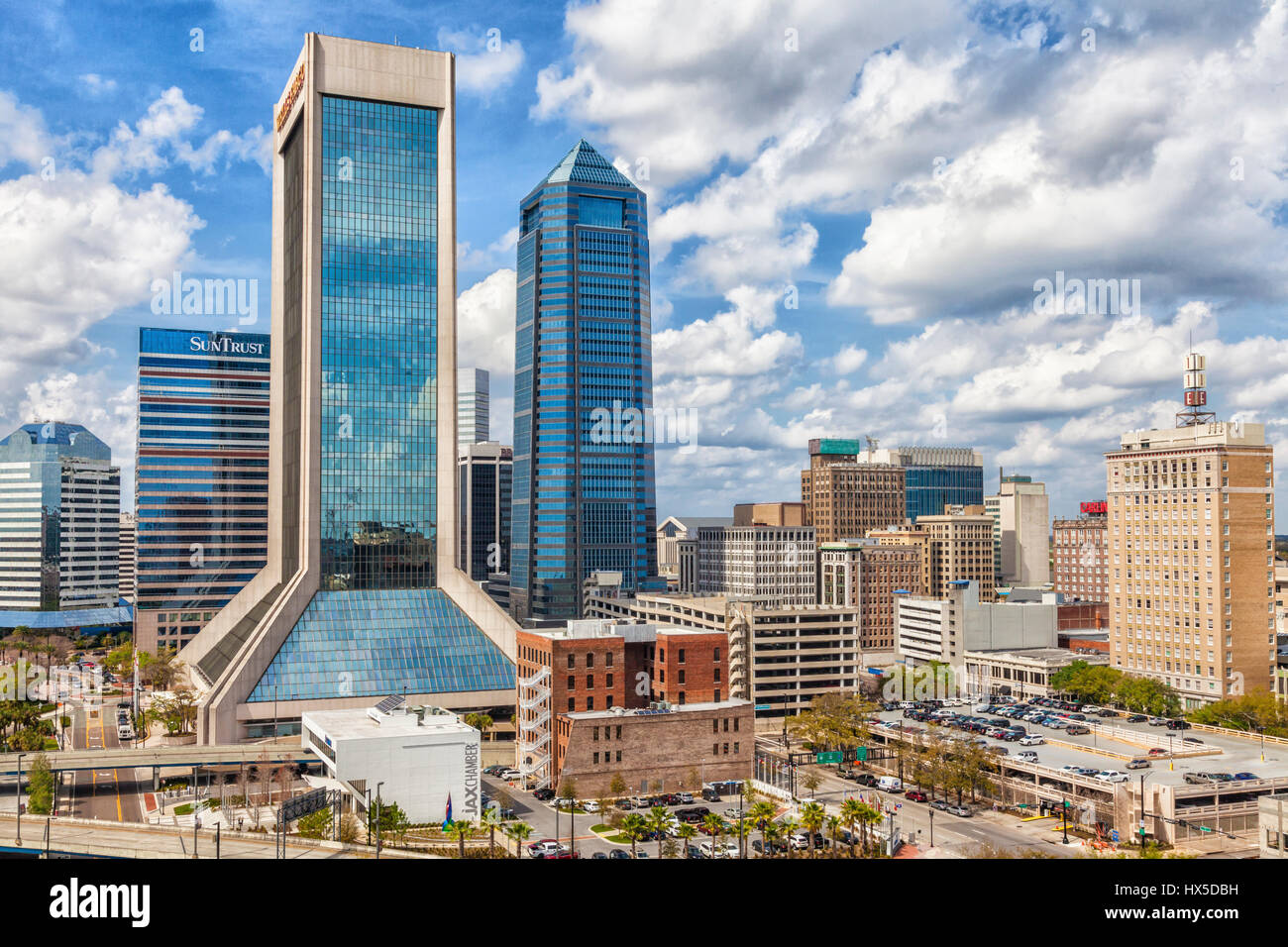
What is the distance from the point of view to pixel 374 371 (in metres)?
112

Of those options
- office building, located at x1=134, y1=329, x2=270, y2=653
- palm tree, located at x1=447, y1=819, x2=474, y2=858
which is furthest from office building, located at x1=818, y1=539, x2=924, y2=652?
palm tree, located at x1=447, y1=819, x2=474, y2=858

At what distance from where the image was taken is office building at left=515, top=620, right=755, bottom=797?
281 ft

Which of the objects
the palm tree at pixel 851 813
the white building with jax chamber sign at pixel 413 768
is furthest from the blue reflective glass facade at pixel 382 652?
the palm tree at pixel 851 813

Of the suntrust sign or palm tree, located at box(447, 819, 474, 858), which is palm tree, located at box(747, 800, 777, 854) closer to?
palm tree, located at box(447, 819, 474, 858)

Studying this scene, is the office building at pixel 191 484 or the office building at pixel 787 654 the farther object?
the office building at pixel 191 484

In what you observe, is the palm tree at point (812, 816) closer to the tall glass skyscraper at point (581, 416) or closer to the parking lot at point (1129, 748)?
the parking lot at point (1129, 748)

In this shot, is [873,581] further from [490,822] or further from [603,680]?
[490,822]

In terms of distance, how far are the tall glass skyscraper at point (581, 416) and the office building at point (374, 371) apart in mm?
80996

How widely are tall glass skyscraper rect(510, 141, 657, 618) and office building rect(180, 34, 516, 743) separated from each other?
81.0 m

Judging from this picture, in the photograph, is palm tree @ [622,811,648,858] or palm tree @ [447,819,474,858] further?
palm tree @ [622,811,648,858]

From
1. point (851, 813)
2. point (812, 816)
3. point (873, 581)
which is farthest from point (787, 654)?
point (873, 581)

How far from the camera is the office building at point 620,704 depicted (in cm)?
8556

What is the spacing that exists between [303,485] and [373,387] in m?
13.0
